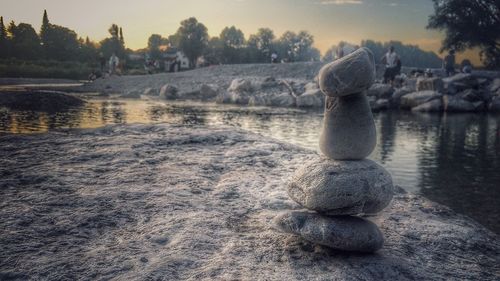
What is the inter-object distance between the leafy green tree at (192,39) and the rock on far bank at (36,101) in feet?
279

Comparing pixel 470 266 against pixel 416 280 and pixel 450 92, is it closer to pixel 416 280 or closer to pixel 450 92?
pixel 416 280

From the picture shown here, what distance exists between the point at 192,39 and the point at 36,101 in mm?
89911

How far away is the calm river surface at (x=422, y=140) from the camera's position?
9523 millimetres

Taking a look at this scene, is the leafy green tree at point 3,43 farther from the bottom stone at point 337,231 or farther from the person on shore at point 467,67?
the bottom stone at point 337,231

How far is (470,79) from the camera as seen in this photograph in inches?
1242

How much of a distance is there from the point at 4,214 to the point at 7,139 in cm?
672

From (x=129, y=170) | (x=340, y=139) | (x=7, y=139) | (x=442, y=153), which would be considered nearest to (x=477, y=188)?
(x=442, y=153)

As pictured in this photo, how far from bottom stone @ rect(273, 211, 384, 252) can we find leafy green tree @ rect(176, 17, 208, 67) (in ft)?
355

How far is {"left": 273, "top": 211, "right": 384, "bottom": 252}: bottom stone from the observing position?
517 centimetres

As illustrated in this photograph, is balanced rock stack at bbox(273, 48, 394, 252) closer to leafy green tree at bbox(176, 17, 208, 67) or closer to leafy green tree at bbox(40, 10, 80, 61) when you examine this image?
leafy green tree at bbox(40, 10, 80, 61)

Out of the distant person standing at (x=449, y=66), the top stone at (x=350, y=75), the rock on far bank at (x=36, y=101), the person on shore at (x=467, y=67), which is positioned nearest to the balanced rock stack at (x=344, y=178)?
the top stone at (x=350, y=75)

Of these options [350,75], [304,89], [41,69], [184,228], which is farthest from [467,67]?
[41,69]

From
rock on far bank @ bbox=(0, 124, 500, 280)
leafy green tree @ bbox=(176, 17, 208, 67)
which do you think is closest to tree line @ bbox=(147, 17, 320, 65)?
leafy green tree @ bbox=(176, 17, 208, 67)

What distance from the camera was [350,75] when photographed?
5.11 metres
